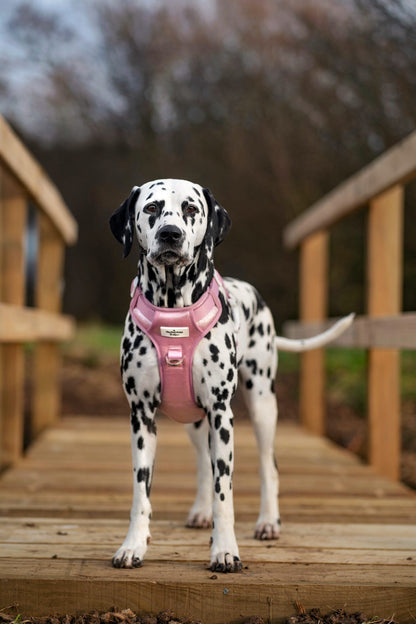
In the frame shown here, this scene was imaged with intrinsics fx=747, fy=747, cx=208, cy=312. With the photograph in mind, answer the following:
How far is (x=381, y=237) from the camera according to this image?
164 inches

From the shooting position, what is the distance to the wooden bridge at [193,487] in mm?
2295

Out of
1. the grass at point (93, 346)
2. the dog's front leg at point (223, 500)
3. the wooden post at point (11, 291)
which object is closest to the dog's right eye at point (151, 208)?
the dog's front leg at point (223, 500)

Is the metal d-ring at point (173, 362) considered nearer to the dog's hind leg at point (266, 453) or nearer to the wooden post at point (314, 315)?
the dog's hind leg at point (266, 453)

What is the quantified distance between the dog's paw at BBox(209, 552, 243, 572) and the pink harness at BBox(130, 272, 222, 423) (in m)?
0.54

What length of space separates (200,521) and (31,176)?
2.38m

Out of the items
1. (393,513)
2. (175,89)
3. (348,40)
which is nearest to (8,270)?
(393,513)

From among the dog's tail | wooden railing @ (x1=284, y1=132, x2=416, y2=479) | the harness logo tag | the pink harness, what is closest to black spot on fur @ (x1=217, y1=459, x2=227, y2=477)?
the pink harness

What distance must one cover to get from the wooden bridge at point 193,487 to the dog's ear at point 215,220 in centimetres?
110

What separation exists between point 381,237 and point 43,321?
7.46ft

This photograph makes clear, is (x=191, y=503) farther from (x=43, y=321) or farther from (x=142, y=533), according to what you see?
(x=43, y=321)

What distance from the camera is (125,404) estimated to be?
8.73m

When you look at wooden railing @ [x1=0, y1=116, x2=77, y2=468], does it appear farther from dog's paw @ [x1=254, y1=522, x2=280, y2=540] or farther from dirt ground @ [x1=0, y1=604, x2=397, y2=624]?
dirt ground @ [x1=0, y1=604, x2=397, y2=624]

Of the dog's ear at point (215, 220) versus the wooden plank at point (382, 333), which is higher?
the dog's ear at point (215, 220)

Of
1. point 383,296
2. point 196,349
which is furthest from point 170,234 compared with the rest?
point 383,296
